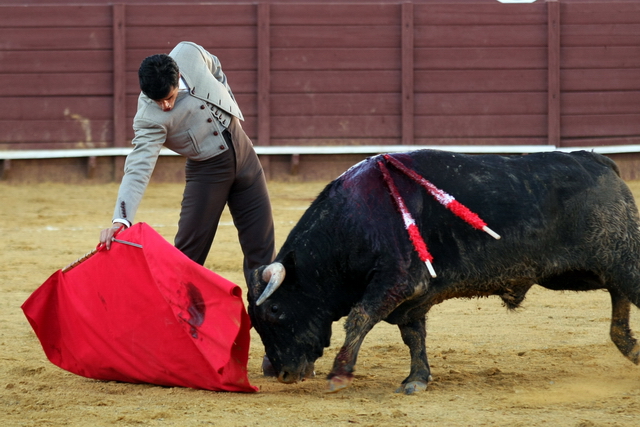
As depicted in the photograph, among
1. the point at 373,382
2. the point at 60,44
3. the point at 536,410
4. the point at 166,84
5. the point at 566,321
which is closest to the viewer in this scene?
the point at 536,410

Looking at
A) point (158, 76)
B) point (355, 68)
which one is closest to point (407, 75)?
point (355, 68)

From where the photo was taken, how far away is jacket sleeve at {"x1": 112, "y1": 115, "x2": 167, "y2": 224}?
310 centimetres

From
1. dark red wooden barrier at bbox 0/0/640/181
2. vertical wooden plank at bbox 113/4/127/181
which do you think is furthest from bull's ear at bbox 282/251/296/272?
vertical wooden plank at bbox 113/4/127/181

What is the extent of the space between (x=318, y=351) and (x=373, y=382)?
253mm

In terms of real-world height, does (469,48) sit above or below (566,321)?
above

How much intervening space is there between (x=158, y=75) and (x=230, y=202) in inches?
28.0

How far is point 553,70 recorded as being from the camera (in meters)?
9.46

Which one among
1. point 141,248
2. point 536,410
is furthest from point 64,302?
point 536,410

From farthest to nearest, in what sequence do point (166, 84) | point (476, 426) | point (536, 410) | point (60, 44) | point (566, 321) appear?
point (60, 44) < point (566, 321) < point (166, 84) < point (536, 410) < point (476, 426)

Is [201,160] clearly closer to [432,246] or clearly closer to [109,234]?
[109,234]

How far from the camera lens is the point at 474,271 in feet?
9.95

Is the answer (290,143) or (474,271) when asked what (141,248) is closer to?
(474,271)

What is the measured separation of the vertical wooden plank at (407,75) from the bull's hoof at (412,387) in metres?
6.57

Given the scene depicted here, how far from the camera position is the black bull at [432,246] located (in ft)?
9.77
